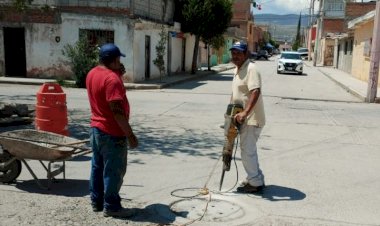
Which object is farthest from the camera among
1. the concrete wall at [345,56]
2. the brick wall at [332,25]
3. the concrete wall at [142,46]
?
the brick wall at [332,25]

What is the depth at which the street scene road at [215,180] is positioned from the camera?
500cm

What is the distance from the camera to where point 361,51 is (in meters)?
30.2

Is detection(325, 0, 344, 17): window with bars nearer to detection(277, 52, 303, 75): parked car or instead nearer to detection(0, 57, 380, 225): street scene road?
detection(277, 52, 303, 75): parked car

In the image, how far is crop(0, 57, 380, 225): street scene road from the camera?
197 inches

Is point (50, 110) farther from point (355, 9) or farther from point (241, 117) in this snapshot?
point (355, 9)

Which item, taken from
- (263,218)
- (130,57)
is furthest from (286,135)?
(130,57)

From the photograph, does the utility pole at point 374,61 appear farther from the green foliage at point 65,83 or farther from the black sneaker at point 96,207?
the black sneaker at point 96,207

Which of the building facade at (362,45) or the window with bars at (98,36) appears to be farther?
the building facade at (362,45)

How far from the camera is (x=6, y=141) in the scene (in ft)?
18.4

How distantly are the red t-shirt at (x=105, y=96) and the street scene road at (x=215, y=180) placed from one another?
0.99 m

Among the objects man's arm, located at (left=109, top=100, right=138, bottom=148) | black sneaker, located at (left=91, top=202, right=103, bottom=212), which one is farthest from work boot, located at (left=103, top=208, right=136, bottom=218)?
man's arm, located at (left=109, top=100, right=138, bottom=148)

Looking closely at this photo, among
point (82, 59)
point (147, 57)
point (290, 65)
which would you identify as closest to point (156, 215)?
point (82, 59)

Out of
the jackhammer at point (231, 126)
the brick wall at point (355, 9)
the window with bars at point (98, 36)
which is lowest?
the jackhammer at point (231, 126)

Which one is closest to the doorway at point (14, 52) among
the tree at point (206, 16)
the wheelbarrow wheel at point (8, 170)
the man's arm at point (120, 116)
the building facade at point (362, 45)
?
the tree at point (206, 16)
